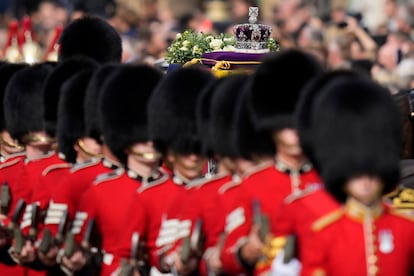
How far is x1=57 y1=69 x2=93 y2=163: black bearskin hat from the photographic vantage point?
310 inches

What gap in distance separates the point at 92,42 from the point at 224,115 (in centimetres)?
306

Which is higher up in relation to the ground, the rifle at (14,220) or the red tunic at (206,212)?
the red tunic at (206,212)

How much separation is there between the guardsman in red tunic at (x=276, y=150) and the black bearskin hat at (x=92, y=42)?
10.6ft

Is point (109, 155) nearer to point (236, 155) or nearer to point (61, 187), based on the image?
point (61, 187)

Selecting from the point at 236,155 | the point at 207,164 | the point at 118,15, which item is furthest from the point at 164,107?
the point at 118,15

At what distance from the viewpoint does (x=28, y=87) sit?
28.2ft

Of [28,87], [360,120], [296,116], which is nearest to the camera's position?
[360,120]

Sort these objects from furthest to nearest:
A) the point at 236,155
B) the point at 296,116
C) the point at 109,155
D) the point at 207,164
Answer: the point at 207,164, the point at 109,155, the point at 236,155, the point at 296,116

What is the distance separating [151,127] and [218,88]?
449 millimetres

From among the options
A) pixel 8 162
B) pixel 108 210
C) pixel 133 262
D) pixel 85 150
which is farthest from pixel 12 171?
pixel 133 262

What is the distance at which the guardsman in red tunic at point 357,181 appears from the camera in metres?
5.52

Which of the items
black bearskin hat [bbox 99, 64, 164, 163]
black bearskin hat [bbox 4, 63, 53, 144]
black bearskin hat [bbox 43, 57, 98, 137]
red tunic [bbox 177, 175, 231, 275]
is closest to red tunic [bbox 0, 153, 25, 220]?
black bearskin hat [bbox 4, 63, 53, 144]

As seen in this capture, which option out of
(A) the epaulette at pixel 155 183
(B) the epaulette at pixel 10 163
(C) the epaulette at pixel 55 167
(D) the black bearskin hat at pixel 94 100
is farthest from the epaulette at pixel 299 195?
(B) the epaulette at pixel 10 163

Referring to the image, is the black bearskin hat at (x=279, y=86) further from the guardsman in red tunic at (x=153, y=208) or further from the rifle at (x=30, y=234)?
the rifle at (x=30, y=234)
